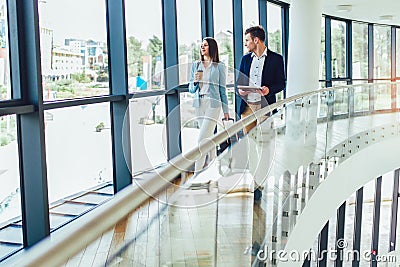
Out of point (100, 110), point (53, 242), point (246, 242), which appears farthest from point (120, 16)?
point (53, 242)

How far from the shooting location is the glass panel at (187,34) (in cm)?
736

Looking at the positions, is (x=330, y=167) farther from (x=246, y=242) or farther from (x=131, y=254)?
(x=131, y=254)

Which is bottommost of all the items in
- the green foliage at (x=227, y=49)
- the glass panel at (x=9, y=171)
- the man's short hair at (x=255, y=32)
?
the glass panel at (x=9, y=171)

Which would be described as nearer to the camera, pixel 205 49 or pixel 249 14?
pixel 205 49

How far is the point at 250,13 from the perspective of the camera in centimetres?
950

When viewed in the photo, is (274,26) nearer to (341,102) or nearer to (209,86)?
(341,102)

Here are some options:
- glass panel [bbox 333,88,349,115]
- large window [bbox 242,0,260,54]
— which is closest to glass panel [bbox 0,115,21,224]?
glass panel [bbox 333,88,349,115]

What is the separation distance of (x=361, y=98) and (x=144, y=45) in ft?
14.7

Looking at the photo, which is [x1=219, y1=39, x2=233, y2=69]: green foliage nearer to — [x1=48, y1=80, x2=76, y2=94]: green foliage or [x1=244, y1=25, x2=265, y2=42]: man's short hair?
[x1=244, y1=25, x2=265, y2=42]: man's short hair

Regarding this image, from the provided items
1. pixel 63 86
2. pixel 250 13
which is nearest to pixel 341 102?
pixel 250 13

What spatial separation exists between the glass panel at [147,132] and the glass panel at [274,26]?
4165 mm

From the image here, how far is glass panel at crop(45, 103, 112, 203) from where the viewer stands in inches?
185

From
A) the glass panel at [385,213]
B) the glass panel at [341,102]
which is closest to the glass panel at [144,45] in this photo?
the glass panel at [341,102]

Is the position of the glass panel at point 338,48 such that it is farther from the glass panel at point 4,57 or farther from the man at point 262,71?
the glass panel at point 4,57
